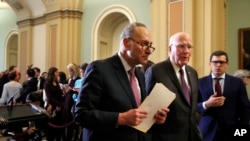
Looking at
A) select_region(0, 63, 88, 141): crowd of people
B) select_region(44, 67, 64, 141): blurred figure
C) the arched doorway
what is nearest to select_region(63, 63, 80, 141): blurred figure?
select_region(0, 63, 88, 141): crowd of people

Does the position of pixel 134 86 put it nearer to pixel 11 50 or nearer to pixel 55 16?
pixel 55 16

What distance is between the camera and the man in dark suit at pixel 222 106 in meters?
3.19

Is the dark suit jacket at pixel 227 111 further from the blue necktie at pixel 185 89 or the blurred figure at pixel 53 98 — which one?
the blurred figure at pixel 53 98

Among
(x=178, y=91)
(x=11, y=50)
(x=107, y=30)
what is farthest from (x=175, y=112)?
(x=11, y=50)

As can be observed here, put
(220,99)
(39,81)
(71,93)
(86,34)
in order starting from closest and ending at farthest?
(220,99), (71,93), (39,81), (86,34)

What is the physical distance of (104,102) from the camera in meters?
2.10

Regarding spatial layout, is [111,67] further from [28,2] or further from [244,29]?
[28,2]

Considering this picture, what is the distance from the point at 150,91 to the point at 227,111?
3.11 ft

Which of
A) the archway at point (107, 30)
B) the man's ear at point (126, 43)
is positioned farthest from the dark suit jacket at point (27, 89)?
the man's ear at point (126, 43)

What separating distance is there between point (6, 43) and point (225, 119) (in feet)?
47.2

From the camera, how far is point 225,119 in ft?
10.5

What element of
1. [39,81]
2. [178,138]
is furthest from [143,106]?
[39,81]

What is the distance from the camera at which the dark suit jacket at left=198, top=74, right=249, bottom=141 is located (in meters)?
3.19

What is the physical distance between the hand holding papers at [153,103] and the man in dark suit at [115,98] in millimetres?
39
